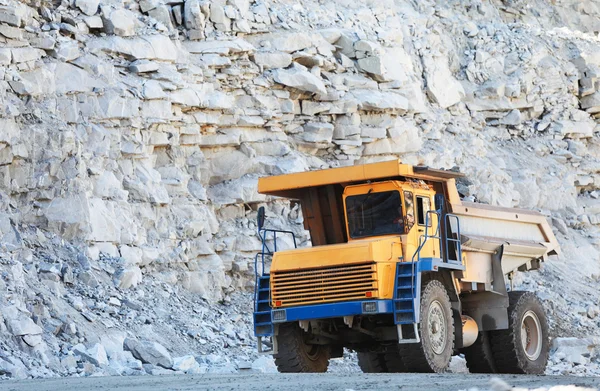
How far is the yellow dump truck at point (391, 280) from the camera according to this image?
1234 cm

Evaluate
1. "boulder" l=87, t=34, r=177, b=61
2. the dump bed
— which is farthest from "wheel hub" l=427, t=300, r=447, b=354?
"boulder" l=87, t=34, r=177, b=61

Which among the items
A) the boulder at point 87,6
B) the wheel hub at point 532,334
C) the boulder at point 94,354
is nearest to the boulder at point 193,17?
the boulder at point 87,6

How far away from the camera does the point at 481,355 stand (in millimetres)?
14766

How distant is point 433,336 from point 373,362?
170 cm

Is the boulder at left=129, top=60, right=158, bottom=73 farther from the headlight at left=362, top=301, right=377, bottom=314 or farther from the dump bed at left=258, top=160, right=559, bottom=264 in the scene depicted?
the headlight at left=362, top=301, right=377, bottom=314

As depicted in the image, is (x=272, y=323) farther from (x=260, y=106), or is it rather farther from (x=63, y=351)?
(x=260, y=106)

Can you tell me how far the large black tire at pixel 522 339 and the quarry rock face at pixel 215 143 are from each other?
11.7ft

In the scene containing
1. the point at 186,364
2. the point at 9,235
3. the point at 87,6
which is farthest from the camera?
the point at 87,6

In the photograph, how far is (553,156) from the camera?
1220 inches

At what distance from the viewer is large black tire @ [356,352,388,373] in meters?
14.1

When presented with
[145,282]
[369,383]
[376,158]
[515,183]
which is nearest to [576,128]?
[515,183]

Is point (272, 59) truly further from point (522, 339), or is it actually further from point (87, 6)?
point (522, 339)

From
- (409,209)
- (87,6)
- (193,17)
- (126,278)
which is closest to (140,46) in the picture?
(87,6)

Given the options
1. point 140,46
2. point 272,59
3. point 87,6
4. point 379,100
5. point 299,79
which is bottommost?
point 379,100
